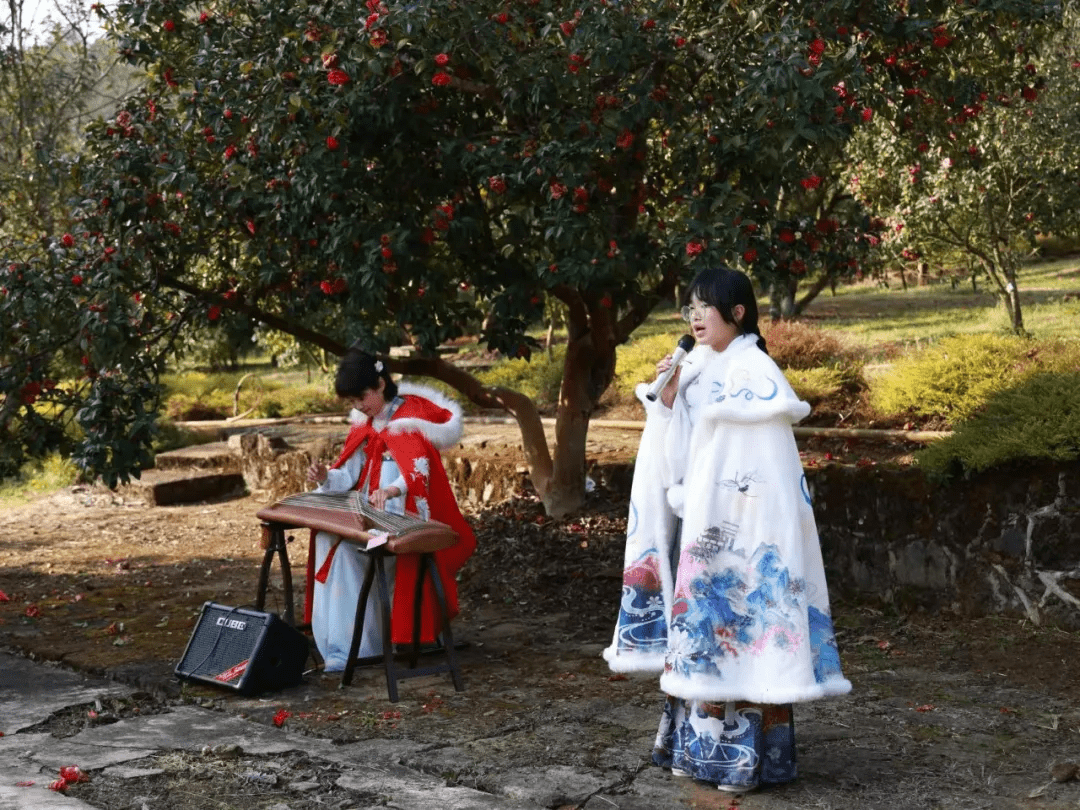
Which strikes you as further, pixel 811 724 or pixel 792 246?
pixel 792 246

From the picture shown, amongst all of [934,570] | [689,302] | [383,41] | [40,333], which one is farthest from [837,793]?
[40,333]

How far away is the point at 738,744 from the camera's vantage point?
4730mm

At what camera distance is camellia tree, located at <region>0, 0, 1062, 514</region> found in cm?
674

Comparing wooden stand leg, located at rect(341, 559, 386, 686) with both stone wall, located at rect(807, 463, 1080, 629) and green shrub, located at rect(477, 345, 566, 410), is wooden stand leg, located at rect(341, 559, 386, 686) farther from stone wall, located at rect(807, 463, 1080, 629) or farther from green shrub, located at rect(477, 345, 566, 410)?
green shrub, located at rect(477, 345, 566, 410)

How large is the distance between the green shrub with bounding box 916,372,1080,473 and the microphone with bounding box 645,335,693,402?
2629mm

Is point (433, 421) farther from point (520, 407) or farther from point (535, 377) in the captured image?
point (535, 377)

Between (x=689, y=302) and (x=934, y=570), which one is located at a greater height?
(x=689, y=302)

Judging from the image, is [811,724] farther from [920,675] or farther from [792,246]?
[792,246]

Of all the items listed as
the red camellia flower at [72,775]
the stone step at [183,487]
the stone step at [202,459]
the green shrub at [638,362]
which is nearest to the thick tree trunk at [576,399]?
the green shrub at [638,362]

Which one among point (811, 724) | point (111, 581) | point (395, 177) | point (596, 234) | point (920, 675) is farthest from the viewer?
point (111, 581)

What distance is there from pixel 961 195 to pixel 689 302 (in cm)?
969

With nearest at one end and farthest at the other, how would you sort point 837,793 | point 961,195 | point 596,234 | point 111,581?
point 837,793 → point 596,234 → point 111,581 → point 961,195

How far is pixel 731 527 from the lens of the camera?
4.76 meters

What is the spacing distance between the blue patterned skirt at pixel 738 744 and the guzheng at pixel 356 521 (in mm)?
1835
